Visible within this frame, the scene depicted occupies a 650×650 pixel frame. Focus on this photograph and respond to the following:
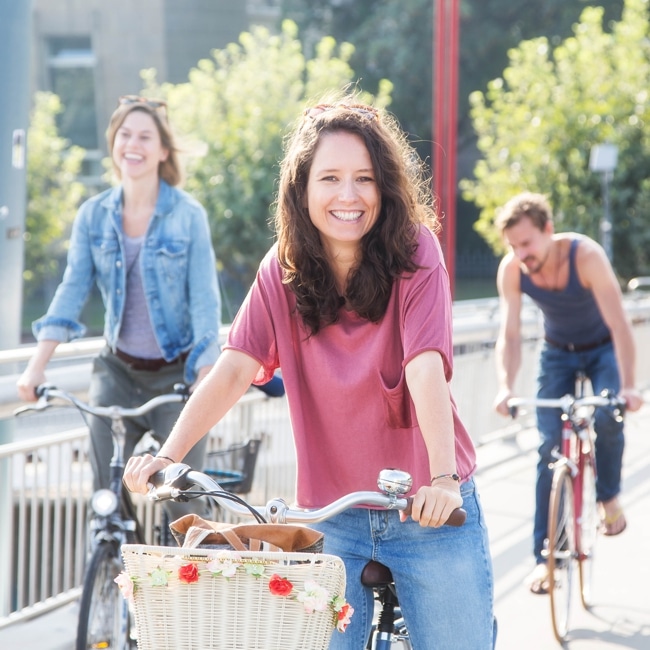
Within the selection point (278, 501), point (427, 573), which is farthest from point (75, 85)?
point (278, 501)

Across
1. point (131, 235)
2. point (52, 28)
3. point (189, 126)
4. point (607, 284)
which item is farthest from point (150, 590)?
point (52, 28)

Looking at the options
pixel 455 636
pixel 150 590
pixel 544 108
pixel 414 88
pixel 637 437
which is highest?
pixel 414 88

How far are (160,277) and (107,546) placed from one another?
1069 mm

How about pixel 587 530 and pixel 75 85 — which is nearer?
pixel 587 530

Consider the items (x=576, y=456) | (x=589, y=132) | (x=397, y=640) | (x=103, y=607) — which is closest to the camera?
(x=397, y=640)

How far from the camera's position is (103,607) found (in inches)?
163

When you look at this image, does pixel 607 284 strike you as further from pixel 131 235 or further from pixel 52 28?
pixel 52 28

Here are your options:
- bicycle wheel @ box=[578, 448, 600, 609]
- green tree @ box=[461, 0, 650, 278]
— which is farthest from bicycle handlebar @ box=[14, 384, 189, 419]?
green tree @ box=[461, 0, 650, 278]

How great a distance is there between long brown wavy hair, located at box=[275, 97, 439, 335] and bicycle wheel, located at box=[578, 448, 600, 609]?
3221 mm

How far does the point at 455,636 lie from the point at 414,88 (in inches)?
1628

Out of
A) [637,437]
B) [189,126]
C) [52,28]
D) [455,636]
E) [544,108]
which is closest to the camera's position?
[455,636]

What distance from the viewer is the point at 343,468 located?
278 centimetres

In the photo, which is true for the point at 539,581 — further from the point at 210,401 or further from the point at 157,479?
the point at 157,479

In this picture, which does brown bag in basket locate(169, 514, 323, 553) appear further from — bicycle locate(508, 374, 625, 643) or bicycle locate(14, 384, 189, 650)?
bicycle locate(508, 374, 625, 643)
